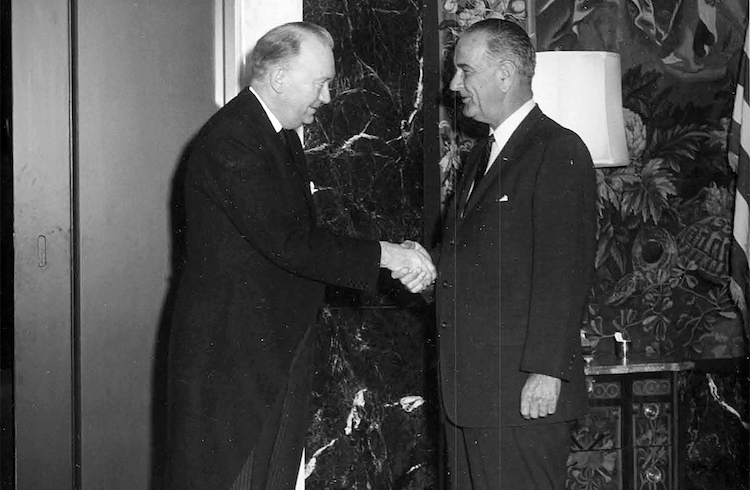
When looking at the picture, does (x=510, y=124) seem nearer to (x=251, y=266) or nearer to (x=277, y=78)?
(x=277, y=78)

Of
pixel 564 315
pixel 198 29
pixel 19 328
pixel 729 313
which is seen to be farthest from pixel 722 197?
pixel 19 328

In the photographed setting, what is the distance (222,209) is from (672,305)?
95 centimetres

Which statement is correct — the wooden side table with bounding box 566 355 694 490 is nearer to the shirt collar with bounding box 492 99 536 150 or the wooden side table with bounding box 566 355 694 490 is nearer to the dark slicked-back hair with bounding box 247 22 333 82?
the shirt collar with bounding box 492 99 536 150

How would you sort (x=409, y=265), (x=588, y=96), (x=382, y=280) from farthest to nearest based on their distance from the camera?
(x=382, y=280) → (x=409, y=265) → (x=588, y=96)

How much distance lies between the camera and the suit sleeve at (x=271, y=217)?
2.20 metres

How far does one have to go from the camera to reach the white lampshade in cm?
190

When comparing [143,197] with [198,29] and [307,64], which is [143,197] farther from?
[307,64]

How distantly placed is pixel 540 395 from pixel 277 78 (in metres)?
0.87

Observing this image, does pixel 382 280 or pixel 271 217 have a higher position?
pixel 271 217

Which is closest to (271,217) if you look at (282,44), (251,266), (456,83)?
(251,266)

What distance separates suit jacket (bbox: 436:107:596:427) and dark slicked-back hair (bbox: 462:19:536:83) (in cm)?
9

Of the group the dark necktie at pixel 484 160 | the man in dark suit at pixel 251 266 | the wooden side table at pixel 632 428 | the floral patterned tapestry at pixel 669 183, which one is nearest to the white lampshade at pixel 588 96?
the floral patterned tapestry at pixel 669 183

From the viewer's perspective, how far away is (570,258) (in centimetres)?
198

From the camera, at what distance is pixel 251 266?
7.40 ft
